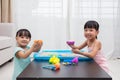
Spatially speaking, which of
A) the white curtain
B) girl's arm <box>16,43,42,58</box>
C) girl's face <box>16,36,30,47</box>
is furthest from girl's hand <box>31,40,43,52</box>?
the white curtain

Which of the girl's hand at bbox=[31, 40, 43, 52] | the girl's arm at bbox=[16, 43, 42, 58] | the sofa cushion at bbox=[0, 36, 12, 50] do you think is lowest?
the sofa cushion at bbox=[0, 36, 12, 50]

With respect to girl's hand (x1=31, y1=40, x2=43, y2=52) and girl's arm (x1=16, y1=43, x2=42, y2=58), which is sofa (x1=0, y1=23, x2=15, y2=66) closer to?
girl's arm (x1=16, y1=43, x2=42, y2=58)

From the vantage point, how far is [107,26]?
12.2 ft

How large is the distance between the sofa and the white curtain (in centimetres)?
47

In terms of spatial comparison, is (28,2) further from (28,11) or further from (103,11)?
(103,11)

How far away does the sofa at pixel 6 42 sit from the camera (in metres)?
2.73

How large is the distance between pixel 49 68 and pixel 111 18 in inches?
114

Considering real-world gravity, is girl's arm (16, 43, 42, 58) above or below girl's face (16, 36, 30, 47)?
below

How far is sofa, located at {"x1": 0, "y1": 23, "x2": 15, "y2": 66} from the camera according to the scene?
8.95ft

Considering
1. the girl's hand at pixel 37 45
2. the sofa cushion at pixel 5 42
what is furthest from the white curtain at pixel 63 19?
the girl's hand at pixel 37 45

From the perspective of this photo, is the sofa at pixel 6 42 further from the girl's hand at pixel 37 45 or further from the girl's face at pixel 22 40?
the girl's hand at pixel 37 45

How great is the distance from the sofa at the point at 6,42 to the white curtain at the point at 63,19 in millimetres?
469

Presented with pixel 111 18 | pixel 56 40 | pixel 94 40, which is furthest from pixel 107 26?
pixel 94 40

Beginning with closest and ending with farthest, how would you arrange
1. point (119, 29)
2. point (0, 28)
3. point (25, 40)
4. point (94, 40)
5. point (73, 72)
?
1. point (73, 72)
2. point (25, 40)
3. point (94, 40)
4. point (0, 28)
5. point (119, 29)
